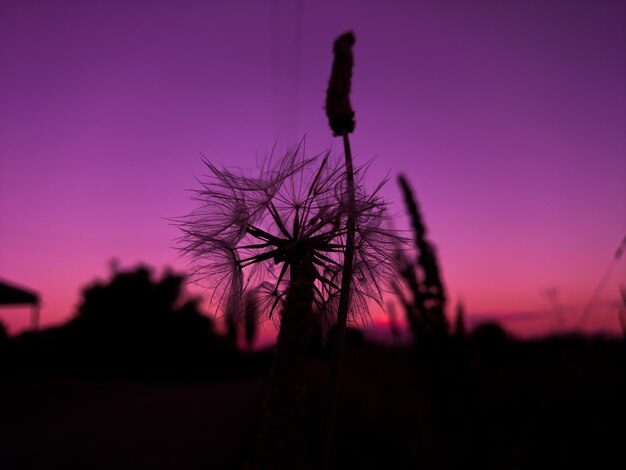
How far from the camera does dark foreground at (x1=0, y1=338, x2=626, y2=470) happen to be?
4.11 m

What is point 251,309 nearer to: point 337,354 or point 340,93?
point 337,354

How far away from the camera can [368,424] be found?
5.12m

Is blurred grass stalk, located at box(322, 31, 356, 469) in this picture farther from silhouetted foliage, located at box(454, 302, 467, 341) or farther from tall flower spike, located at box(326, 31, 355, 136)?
silhouetted foliage, located at box(454, 302, 467, 341)

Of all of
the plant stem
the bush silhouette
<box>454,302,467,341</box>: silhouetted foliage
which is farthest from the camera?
the bush silhouette

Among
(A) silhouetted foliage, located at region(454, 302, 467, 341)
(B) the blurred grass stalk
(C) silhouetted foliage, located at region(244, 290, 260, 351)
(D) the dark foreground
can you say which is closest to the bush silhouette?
(D) the dark foreground

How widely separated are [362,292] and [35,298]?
850 inches

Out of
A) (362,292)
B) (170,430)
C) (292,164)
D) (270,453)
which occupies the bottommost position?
(170,430)

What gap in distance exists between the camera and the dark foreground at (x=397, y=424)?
4.11 m

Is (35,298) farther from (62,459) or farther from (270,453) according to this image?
(270,453)

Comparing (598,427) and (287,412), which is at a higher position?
(287,412)

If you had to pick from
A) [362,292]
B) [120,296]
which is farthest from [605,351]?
[120,296]

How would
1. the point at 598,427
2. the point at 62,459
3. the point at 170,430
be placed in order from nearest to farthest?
1. the point at 62,459
2. the point at 598,427
3. the point at 170,430

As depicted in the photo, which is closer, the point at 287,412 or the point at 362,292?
the point at 287,412

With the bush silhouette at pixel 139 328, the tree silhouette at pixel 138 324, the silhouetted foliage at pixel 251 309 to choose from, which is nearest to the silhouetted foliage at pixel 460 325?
the silhouetted foliage at pixel 251 309
